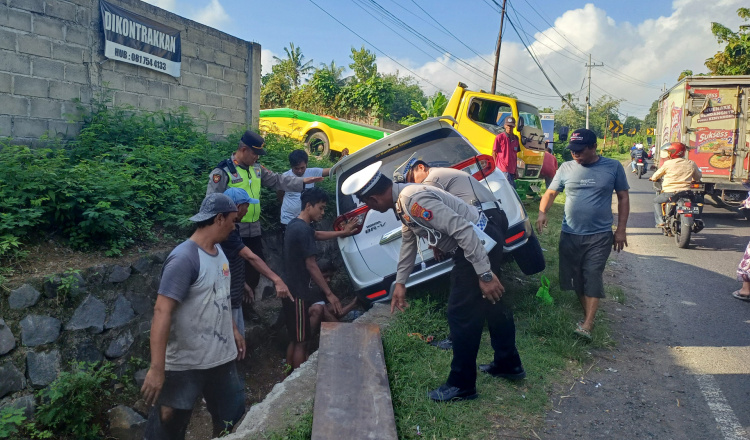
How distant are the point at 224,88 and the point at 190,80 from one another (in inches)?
28.7

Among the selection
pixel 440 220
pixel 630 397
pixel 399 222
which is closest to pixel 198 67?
pixel 399 222

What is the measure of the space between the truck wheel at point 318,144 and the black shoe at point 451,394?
30.6ft

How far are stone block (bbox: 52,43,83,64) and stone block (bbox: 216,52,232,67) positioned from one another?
251 cm

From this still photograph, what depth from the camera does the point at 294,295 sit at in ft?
16.3

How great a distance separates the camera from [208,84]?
841cm

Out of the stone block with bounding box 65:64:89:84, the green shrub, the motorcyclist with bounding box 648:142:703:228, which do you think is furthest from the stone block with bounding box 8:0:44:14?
the motorcyclist with bounding box 648:142:703:228

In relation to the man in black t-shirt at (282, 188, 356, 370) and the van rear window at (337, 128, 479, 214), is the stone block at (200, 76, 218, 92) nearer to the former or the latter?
the van rear window at (337, 128, 479, 214)

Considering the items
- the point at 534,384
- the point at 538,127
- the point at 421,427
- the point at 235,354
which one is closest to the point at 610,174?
the point at 534,384

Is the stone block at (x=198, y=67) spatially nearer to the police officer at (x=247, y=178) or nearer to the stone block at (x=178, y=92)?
the stone block at (x=178, y=92)

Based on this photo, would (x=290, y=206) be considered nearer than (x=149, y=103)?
Yes

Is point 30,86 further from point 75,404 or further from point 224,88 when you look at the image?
point 75,404

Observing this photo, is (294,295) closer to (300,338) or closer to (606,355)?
(300,338)

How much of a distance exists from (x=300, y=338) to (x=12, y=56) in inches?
166

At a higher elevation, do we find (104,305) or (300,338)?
(104,305)
